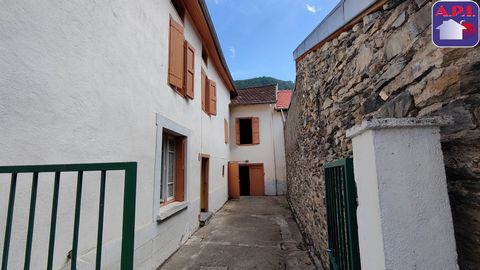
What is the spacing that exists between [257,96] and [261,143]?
8.97 ft

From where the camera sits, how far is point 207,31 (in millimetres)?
6383

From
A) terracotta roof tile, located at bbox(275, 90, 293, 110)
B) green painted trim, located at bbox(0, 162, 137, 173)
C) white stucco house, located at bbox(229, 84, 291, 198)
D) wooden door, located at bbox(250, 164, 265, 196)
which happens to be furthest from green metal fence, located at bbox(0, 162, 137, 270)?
terracotta roof tile, located at bbox(275, 90, 293, 110)

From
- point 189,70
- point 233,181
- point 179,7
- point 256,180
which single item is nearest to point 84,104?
point 189,70

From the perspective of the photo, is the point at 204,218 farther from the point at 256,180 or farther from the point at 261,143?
the point at 261,143

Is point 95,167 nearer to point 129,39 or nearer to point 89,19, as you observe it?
point 89,19

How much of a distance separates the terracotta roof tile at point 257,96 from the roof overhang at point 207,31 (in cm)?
320

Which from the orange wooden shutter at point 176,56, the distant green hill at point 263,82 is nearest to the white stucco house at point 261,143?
the orange wooden shutter at point 176,56

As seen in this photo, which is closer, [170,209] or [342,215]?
[342,215]

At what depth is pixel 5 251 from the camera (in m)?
1.18

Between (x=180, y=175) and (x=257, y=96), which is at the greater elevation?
(x=257, y=96)

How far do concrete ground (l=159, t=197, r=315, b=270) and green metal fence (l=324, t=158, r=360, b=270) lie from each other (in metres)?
2.10

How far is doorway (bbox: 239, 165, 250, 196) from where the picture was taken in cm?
1337

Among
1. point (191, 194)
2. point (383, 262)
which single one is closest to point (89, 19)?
point (383, 262)

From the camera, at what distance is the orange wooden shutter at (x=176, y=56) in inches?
174
